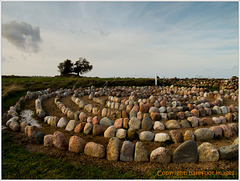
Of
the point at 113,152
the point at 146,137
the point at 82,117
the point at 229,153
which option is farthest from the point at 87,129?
the point at 229,153

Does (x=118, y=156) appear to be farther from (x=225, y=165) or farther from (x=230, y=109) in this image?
(x=230, y=109)

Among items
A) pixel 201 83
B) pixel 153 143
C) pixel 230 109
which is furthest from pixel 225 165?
pixel 201 83

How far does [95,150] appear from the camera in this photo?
12.4 ft

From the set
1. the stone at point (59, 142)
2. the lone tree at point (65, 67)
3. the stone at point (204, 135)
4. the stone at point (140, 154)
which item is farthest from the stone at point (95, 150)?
the lone tree at point (65, 67)

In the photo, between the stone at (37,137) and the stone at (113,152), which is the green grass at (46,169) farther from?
the stone at (37,137)

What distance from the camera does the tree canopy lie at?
3450 cm

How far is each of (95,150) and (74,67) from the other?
112 ft

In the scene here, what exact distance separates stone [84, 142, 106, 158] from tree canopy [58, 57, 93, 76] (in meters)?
32.6

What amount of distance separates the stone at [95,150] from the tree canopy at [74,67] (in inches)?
1285

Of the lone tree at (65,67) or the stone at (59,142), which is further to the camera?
the lone tree at (65,67)

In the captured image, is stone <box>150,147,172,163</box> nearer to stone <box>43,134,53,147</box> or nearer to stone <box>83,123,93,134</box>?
stone <box>83,123,93,134</box>

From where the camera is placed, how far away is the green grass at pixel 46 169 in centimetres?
293

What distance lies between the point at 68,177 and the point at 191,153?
2.33 metres

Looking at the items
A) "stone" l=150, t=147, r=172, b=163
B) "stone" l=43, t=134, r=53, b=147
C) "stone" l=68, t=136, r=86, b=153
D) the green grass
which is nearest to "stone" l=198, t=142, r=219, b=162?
"stone" l=150, t=147, r=172, b=163
